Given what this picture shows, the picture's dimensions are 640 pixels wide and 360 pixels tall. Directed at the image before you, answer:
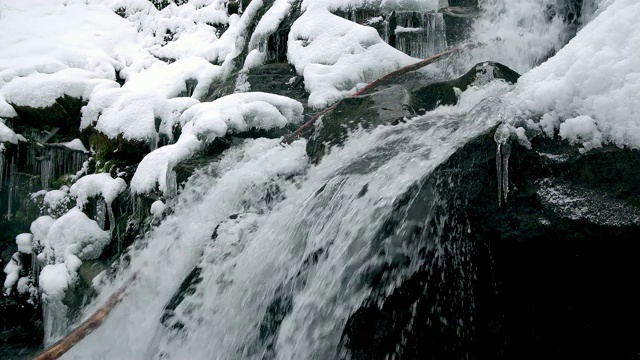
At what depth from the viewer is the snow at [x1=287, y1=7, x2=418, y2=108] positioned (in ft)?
17.7

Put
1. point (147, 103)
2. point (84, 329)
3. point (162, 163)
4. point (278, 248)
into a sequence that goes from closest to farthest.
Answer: point (278, 248), point (84, 329), point (162, 163), point (147, 103)

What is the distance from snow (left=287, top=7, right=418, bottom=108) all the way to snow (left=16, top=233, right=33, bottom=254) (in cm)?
408

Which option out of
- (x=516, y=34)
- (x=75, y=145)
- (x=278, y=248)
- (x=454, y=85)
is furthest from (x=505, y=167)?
(x=75, y=145)

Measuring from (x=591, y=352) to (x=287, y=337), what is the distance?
59.4 inches

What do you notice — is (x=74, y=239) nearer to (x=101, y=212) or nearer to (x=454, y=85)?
(x=101, y=212)

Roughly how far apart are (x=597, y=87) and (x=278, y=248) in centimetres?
211

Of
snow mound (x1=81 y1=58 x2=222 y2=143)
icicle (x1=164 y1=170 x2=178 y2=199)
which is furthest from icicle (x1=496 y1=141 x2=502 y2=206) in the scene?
snow mound (x1=81 y1=58 x2=222 y2=143)

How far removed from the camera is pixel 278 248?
3176 millimetres

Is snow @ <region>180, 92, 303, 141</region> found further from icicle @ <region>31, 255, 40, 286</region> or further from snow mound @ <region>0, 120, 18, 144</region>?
snow mound @ <region>0, 120, 18, 144</region>

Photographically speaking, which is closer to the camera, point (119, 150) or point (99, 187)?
point (99, 187)

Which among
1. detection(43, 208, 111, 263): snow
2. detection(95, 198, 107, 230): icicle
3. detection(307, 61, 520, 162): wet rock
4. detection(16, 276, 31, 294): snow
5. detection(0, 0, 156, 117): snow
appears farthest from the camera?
detection(0, 0, 156, 117): snow

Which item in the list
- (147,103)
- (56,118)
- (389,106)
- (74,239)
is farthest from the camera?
(56,118)

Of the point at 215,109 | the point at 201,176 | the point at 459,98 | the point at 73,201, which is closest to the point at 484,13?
the point at 459,98

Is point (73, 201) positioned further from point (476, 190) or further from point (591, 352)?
point (591, 352)
